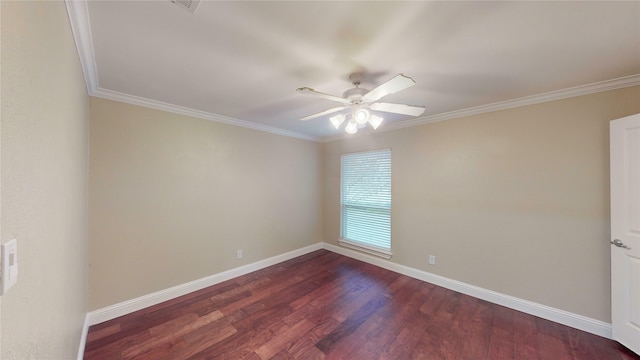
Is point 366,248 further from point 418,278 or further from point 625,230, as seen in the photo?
point 625,230

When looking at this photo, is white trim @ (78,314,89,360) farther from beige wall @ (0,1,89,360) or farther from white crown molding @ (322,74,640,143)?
white crown molding @ (322,74,640,143)

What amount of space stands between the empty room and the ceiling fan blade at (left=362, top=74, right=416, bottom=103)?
0.02 meters

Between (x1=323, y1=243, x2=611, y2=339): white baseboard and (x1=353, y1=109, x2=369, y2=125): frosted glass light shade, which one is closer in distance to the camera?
(x1=353, y1=109, x2=369, y2=125): frosted glass light shade

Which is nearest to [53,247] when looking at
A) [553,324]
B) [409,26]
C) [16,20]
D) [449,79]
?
[16,20]

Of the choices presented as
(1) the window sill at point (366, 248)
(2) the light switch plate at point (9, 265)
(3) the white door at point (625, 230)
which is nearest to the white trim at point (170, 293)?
(1) the window sill at point (366, 248)

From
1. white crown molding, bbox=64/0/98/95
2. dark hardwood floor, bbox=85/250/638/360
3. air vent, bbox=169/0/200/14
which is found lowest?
dark hardwood floor, bbox=85/250/638/360

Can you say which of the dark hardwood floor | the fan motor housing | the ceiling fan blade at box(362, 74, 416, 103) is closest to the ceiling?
the fan motor housing

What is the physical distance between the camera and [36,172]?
775mm

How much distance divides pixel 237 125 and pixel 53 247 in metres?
2.57

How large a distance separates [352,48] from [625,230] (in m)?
2.75

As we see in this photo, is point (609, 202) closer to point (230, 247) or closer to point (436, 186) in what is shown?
point (436, 186)

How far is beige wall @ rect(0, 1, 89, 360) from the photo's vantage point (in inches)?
22.1

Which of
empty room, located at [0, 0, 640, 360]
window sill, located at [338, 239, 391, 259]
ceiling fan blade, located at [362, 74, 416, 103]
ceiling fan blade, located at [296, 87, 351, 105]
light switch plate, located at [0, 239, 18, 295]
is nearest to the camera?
light switch plate, located at [0, 239, 18, 295]

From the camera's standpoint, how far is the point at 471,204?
9.32ft
